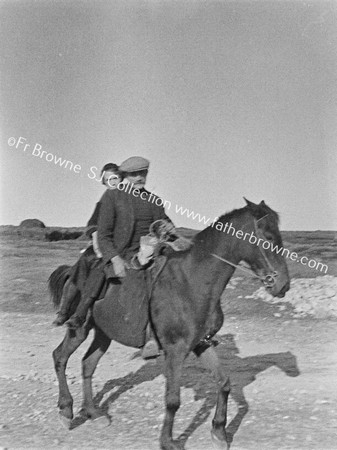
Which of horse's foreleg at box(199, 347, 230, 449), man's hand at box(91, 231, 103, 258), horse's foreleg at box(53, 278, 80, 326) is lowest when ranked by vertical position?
horse's foreleg at box(199, 347, 230, 449)

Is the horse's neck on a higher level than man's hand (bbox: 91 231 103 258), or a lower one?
higher

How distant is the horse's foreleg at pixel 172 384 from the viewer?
14.2 feet

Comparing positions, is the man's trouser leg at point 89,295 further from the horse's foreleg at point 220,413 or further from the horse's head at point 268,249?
the horse's head at point 268,249

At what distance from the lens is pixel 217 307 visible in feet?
14.8

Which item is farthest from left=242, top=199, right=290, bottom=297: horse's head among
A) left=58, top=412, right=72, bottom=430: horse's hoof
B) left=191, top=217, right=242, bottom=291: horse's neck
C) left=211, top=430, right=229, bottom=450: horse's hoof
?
left=58, top=412, right=72, bottom=430: horse's hoof

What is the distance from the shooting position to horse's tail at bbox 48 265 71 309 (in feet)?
18.4

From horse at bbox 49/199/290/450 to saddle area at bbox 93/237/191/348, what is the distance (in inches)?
2.5

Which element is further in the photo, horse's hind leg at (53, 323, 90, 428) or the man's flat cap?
horse's hind leg at (53, 323, 90, 428)

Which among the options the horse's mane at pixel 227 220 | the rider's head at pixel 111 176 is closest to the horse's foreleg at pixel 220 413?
A: the horse's mane at pixel 227 220

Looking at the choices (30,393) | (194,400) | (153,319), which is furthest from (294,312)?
(153,319)

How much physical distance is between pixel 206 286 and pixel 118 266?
0.81 metres

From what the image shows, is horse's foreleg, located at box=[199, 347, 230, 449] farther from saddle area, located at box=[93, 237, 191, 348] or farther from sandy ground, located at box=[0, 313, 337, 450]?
saddle area, located at box=[93, 237, 191, 348]

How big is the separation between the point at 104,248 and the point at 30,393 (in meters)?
2.47

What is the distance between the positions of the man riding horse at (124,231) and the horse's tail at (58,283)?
716 mm
